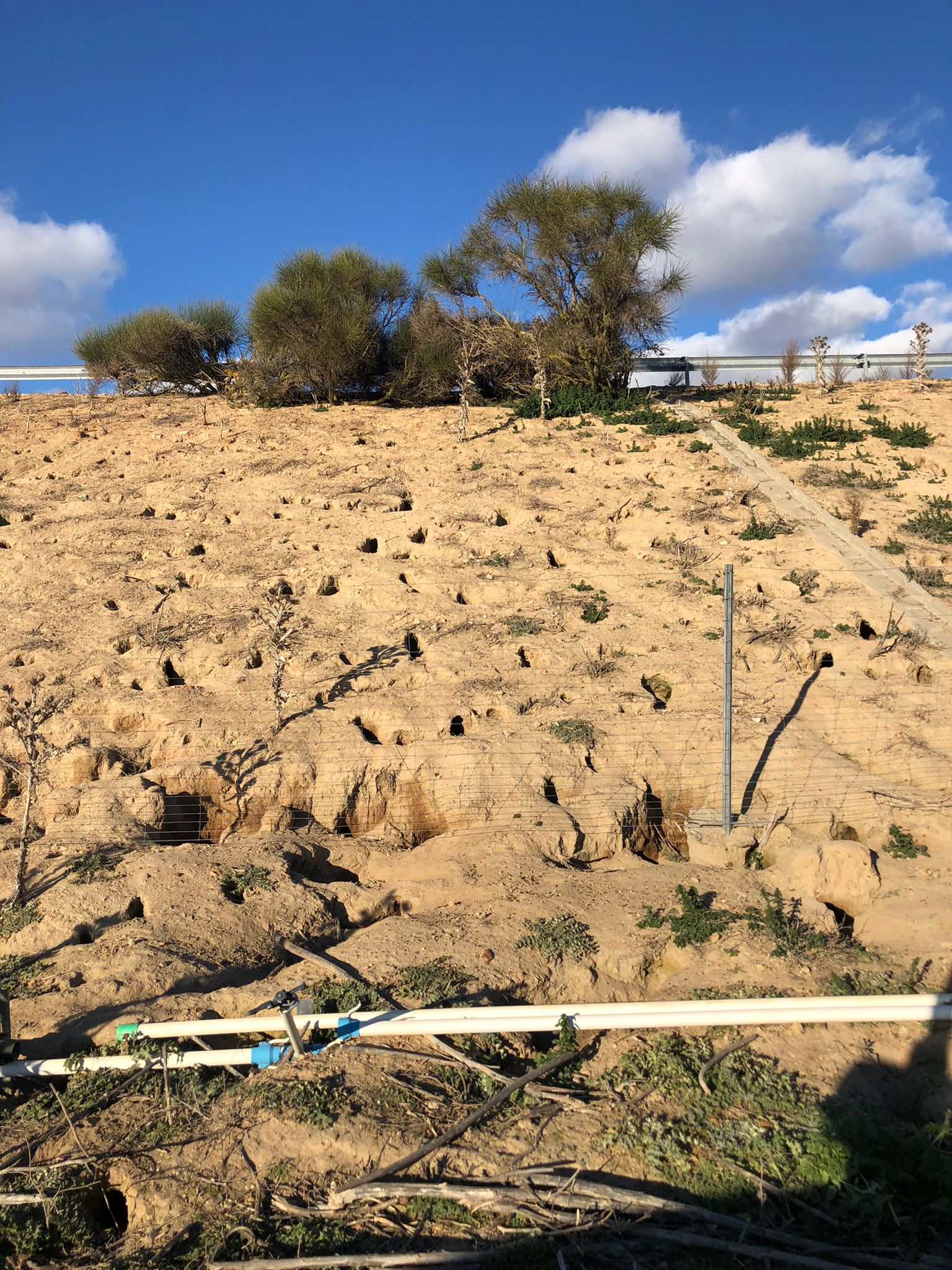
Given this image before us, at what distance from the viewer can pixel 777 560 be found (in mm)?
10156

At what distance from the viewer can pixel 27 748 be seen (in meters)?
5.66

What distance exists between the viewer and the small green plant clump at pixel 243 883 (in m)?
5.28

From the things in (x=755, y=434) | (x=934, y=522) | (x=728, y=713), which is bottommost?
(x=728, y=713)

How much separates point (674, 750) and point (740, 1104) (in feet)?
12.2

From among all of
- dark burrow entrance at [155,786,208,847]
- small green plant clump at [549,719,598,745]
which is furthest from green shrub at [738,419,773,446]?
dark burrow entrance at [155,786,208,847]

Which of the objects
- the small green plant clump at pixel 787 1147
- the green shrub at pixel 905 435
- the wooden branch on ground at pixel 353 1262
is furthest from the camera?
the green shrub at pixel 905 435

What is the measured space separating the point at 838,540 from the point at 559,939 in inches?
318

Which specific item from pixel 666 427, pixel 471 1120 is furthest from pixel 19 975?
pixel 666 427

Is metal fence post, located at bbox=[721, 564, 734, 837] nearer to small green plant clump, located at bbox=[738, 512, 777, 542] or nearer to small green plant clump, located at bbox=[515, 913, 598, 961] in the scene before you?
small green plant clump, located at bbox=[515, 913, 598, 961]

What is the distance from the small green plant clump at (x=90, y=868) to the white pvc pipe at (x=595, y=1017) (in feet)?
6.39

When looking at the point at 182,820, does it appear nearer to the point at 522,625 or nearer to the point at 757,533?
the point at 522,625

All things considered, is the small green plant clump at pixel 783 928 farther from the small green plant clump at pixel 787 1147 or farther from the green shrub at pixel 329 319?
the green shrub at pixel 329 319

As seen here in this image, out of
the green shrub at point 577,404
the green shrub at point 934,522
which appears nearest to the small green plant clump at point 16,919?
the green shrub at point 934,522

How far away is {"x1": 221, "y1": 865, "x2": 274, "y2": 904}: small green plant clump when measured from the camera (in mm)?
5281
